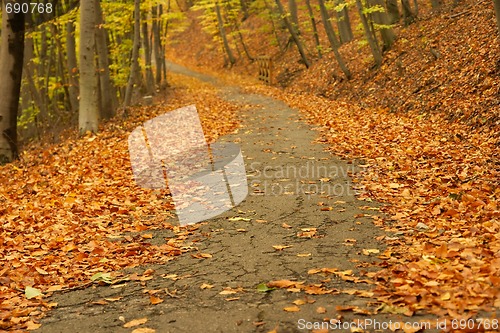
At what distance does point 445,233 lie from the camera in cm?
618

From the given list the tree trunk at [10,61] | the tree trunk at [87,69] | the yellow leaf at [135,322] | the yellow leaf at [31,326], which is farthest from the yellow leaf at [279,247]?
the tree trunk at [10,61]

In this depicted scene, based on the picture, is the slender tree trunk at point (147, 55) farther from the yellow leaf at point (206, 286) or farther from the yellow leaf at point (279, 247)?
the yellow leaf at point (206, 286)

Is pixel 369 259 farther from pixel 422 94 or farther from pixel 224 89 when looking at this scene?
pixel 224 89

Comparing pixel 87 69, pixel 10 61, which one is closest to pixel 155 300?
pixel 87 69

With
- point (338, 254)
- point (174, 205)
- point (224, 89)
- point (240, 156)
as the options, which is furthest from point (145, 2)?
point (338, 254)

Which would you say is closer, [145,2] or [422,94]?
[422,94]

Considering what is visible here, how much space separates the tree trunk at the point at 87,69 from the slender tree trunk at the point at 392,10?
39.2ft

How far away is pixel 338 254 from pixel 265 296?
130 cm

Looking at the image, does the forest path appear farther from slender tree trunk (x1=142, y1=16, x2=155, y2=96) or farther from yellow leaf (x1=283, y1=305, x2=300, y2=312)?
slender tree trunk (x1=142, y1=16, x2=155, y2=96)

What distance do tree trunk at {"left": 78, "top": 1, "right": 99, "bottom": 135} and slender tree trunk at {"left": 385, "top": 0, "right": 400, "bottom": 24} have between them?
11.9 meters

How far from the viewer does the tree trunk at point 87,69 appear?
13.7 m

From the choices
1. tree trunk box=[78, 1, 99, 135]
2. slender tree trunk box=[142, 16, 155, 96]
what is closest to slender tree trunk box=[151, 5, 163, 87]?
slender tree trunk box=[142, 16, 155, 96]

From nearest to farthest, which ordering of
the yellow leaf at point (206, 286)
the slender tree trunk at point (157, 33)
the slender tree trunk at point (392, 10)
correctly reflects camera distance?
the yellow leaf at point (206, 286), the slender tree trunk at point (392, 10), the slender tree trunk at point (157, 33)

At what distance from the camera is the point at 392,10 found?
2116cm
